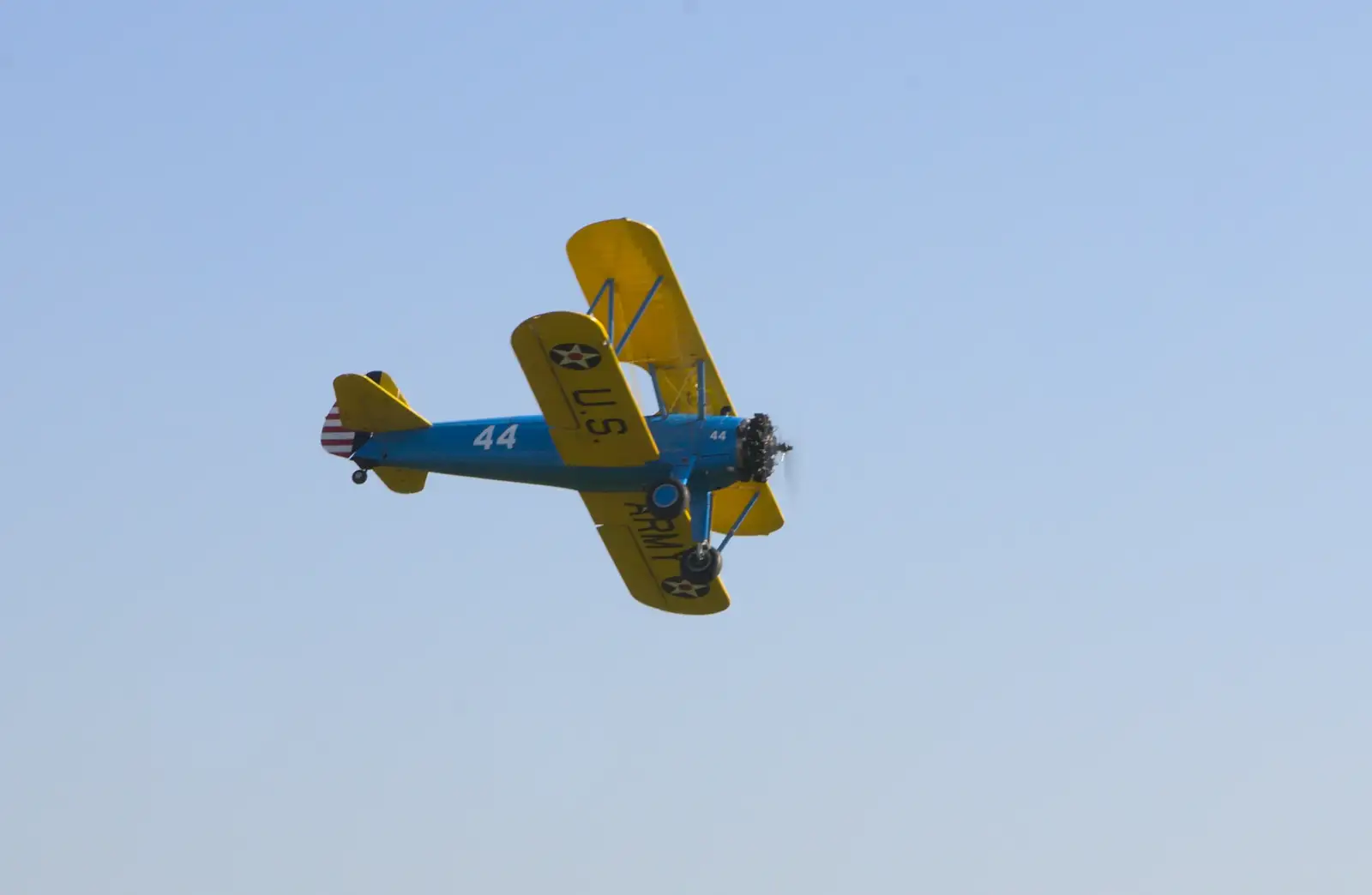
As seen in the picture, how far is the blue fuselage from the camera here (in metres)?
22.5

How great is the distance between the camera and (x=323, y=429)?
24375mm

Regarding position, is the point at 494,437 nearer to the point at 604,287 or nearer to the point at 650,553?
the point at 604,287

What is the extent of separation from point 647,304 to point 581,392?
2403 mm

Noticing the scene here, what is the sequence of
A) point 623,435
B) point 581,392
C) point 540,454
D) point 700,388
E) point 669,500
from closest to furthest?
point 581,392 → point 623,435 → point 669,500 → point 540,454 → point 700,388

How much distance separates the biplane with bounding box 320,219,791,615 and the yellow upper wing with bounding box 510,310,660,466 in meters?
0.02

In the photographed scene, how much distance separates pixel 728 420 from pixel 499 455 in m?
2.68

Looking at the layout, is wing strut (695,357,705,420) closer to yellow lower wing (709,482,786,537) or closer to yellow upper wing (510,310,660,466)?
yellow upper wing (510,310,660,466)

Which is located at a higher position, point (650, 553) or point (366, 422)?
point (366, 422)

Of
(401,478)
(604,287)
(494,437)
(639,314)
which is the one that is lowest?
(401,478)

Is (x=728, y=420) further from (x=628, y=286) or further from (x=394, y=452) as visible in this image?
(x=394, y=452)

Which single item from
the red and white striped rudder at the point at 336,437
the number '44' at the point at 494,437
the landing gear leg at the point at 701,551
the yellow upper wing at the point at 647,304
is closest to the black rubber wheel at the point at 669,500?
the landing gear leg at the point at 701,551

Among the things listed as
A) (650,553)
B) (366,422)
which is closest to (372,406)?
(366,422)

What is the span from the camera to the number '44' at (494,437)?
2314cm

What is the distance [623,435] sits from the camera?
2170 centimetres
